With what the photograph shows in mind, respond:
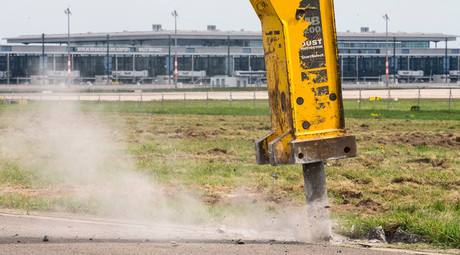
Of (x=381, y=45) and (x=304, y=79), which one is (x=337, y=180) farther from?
(x=381, y=45)

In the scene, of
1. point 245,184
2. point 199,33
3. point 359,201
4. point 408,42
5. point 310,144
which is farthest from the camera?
point 408,42

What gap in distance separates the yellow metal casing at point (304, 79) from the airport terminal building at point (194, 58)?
10564 centimetres

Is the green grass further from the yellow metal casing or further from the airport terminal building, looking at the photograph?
the airport terminal building

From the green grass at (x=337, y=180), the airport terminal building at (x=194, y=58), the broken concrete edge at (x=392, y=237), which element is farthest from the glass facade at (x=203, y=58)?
the broken concrete edge at (x=392, y=237)

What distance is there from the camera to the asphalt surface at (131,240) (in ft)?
21.9

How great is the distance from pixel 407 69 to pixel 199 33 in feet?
141

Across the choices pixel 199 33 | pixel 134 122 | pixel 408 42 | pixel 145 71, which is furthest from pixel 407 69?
pixel 134 122

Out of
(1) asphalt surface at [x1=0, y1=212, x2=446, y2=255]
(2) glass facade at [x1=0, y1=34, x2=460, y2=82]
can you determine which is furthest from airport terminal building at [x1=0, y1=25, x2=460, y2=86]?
(1) asphalt surface at [x1=0, y1=212, x2=446, y2=255]

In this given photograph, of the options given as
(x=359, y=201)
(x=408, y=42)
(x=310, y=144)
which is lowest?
(x=359, y=201)

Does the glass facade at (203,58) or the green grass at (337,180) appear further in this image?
the glass facade at (203,58)

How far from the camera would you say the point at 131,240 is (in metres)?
7.43

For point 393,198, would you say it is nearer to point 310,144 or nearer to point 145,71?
point 310,144

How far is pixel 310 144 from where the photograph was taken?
6.41m

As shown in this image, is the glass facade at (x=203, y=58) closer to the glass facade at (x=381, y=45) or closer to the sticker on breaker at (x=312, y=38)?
the glass facade at (x=381, y=45)
